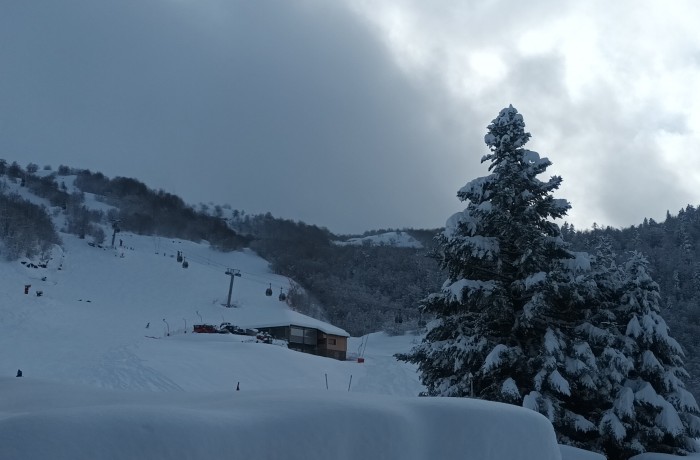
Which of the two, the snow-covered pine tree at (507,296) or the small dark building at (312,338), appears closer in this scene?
the snow-covered pine tree at (507,296)

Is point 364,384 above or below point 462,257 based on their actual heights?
below

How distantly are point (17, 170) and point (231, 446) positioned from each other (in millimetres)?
186955

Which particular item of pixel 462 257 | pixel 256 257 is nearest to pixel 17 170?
pixel 256 257

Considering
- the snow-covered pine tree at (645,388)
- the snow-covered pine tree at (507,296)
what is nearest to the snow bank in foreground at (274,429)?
the snow-covered pine tree at (507,296)

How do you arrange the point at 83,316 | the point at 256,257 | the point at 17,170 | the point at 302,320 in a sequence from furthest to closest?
the point at 17,170 < the point at 256,257 < the point at 302,320 < the point at 83,316

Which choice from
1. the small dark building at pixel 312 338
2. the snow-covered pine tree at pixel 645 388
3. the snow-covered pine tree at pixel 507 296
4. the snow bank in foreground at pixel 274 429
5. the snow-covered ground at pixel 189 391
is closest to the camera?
the snow bank in foreground at pixel 274 429

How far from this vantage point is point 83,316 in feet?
152

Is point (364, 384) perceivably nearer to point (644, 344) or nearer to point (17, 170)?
point (644, 344)

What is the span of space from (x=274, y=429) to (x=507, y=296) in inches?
474

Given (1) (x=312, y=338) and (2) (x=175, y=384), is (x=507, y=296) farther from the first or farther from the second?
(1) (x=312, y=338)

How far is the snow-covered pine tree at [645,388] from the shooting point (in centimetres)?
1418

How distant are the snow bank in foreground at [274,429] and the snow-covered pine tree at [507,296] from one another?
908cm

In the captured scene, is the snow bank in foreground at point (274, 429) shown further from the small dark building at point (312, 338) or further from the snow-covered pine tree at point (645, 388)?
the small dark building at point (312, 338)

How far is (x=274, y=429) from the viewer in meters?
3.53
